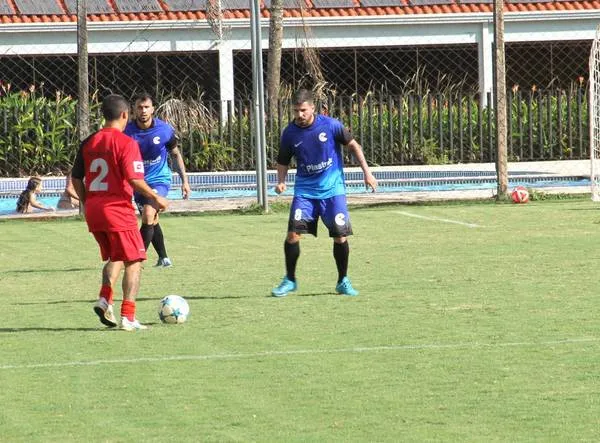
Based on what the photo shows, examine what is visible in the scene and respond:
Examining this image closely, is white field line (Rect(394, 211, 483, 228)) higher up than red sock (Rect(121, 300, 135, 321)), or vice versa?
white field line (Rect(394, 211, 483, 228))

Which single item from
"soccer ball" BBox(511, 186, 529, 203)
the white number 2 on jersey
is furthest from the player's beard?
"soccer ball" BBox(511, 186, 529, 203)

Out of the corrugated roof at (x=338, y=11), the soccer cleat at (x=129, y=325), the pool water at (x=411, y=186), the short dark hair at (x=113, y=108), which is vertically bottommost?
the soccer cleat at (x=129, y=325)

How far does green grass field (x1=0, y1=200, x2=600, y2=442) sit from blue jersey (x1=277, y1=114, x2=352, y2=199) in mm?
829

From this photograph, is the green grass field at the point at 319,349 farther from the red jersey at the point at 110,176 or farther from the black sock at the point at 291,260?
the red jersey at the point at 110,176

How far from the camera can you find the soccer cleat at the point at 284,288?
11727mm

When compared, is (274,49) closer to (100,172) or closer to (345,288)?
(345,288)

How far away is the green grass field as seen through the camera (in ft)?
23.1

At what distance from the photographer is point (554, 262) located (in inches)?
532

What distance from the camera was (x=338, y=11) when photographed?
1210 inches

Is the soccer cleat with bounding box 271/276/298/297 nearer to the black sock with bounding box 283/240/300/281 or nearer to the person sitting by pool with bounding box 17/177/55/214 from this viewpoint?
the black sock with bounding box 283/240/300/281

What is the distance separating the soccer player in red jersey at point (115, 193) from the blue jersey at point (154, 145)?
3879mm

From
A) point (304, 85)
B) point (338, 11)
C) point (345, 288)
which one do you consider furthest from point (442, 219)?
point (338, 11)

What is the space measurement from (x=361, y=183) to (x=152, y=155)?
28.5 ft

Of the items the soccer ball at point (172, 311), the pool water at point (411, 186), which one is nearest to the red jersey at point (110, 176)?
the soccer ball at point (172, 311)
